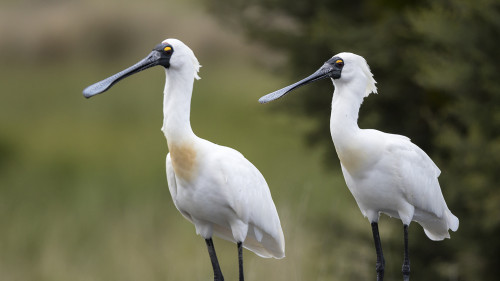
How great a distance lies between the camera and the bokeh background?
8.84m

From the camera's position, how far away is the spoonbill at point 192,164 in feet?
16.3

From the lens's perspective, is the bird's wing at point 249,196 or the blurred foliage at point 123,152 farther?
the blurred foliage at point 123,152

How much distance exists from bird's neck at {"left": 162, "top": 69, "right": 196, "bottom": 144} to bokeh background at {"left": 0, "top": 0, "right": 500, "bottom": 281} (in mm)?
1674

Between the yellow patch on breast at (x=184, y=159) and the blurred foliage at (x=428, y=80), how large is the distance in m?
4.06

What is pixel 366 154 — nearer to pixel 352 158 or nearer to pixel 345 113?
pixel 352 158

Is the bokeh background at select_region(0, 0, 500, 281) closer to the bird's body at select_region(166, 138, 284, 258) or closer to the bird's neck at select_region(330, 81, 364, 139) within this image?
the bird's body at select_region(166, 138, 284, 258)

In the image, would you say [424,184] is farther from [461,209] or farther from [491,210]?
[461,209]

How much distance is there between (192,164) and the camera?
498cm

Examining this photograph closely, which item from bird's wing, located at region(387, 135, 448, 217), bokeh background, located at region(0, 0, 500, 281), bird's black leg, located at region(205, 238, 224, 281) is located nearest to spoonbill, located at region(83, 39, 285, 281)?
bird's black leg, located at region(205, 238, 224, 281)

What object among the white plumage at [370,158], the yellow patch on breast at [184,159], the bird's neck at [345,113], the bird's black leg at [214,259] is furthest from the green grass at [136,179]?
the yellow patch on breast at [184,159]

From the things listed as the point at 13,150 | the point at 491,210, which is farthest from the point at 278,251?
the point at 13,150

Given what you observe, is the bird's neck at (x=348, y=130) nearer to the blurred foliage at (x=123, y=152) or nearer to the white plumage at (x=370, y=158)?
the white plumage at (x=370, y=158)

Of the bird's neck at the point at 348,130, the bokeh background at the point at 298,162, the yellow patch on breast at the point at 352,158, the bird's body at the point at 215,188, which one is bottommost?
the bird's body at the point at 215,188

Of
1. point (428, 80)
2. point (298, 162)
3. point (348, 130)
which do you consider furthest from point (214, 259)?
point (298, 162)
